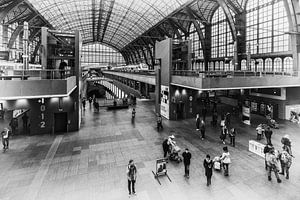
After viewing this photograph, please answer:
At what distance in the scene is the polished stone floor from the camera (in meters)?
8.06

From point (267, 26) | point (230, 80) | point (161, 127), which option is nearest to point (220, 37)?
point (267, 26)

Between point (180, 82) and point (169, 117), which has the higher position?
point (180, 82)

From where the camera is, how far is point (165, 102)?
22.1m

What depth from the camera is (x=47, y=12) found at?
146ft

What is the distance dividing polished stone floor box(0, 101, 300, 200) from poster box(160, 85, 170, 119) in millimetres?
4674

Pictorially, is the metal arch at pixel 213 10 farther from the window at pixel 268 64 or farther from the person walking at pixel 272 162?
the person walking at pixel 272 162

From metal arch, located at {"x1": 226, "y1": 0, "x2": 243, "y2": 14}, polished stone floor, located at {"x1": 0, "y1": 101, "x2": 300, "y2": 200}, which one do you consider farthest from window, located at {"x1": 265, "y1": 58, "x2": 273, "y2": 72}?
polished stone floor, located at {"x1": 0, "y1": 101, "x2": 300, "y2": 200}

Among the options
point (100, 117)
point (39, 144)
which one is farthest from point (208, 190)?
point (100, 117)

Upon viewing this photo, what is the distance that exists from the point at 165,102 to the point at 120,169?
41.7 feet

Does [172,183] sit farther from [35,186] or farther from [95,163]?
[35,186]

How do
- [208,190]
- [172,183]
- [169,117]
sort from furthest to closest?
[169,117]
[172,183]
[208,190]

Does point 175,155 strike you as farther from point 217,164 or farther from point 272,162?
point 272,162

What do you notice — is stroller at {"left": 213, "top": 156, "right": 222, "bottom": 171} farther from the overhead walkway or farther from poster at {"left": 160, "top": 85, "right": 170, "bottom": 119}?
poster at {"left": 160, "top": 85, "right": 170, "bottom": 119}

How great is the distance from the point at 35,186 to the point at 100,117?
14.2 meters
